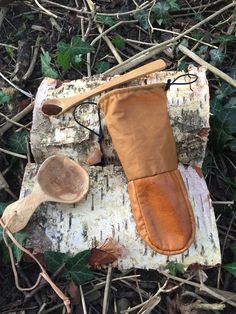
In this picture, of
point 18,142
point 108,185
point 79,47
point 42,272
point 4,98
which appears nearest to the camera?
point 42,272

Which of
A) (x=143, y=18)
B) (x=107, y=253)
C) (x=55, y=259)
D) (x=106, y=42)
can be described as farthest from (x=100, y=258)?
(x=143, y=18)

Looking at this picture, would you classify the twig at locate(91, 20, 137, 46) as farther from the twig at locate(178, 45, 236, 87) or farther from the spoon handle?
the spoon handle

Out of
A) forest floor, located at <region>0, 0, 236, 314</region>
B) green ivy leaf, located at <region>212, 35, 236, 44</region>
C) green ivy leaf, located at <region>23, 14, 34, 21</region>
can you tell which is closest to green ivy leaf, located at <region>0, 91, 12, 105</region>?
forest floor, located at <region>0, 0, 236, 314</region>

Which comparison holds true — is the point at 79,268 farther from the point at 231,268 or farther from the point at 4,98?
the point at 4,98

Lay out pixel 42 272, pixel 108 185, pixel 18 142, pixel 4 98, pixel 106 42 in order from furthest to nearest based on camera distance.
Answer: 1. pixel 106 42
2. pixel 4 98
3. pixel 18 142
4. pixel 108 185
5. pixel 42 272

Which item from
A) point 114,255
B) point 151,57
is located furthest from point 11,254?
point 151,57

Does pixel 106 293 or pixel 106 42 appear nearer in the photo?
pixel 106 293

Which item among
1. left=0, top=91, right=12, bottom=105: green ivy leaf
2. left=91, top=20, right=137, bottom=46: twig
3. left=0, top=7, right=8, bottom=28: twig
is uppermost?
left=0, top=7, right=8, bottom=28: twig
